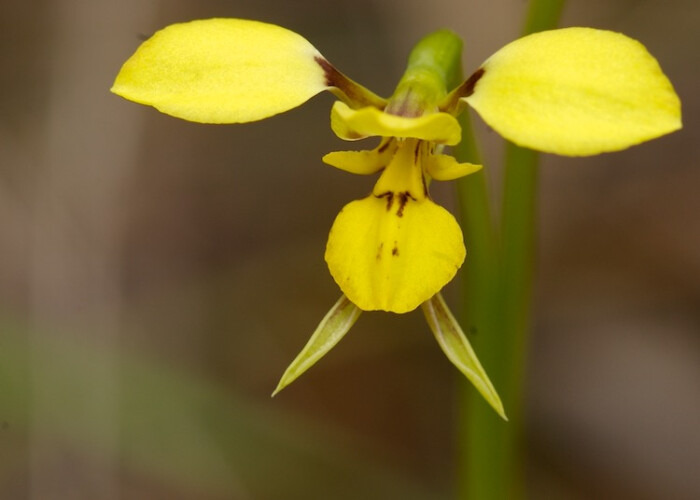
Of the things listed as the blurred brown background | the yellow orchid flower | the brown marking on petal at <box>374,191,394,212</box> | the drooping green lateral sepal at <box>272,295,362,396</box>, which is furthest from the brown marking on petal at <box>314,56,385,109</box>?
the blurred brown background

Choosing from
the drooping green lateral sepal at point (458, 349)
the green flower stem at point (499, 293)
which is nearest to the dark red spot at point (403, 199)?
the drooping green lateral sepal at point (458, 349)

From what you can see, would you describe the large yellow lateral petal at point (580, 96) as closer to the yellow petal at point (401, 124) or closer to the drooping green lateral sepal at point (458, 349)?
the yellow petal at point (401, 124)

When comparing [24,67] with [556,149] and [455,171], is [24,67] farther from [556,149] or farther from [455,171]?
[556,149]

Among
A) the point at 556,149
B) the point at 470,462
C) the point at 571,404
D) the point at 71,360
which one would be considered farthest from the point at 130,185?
the point at 556,149

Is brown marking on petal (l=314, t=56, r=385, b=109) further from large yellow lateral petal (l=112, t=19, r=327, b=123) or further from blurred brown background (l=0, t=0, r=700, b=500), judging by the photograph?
blurred brown background (l=0, t=0, r=700, b=500)

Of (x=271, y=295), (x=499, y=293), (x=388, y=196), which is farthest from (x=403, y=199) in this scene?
(x=271, y=295)
